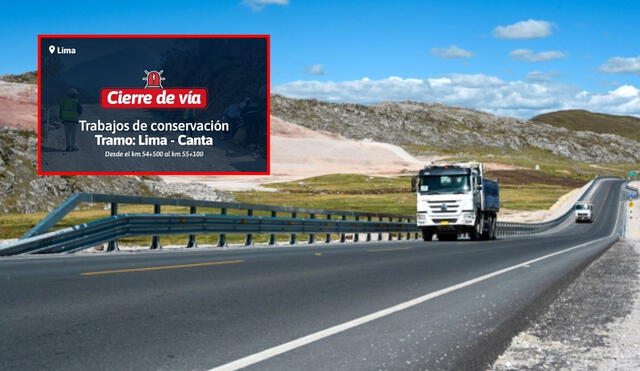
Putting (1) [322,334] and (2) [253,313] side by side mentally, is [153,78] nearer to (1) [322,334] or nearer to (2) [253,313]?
(2) [253,313]

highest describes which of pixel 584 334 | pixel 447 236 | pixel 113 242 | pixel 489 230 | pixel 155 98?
pixel 155 98

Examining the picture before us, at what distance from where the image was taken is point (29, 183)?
34344 millimetres

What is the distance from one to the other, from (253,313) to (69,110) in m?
30.0

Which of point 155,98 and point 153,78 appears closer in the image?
point 153,78

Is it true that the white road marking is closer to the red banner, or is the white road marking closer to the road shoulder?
the road shoulder

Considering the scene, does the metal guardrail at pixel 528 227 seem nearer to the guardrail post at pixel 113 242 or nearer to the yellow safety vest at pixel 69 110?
the yellow safety vest at pixel 69 110

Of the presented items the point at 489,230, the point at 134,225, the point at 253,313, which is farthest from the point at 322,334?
the point at 489,230

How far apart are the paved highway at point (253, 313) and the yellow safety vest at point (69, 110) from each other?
21936 mm

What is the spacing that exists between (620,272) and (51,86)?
2676 cm

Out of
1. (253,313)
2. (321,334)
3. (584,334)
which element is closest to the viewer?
(321,334)

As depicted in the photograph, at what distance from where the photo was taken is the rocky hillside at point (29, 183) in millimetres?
33094

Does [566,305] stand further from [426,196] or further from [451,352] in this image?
[426,196]

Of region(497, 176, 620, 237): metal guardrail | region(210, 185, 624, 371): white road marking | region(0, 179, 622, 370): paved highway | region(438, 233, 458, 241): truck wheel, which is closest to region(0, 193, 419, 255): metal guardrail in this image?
region(0, 179, 622, 370): paved highway

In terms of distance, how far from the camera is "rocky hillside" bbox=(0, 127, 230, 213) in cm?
3309
